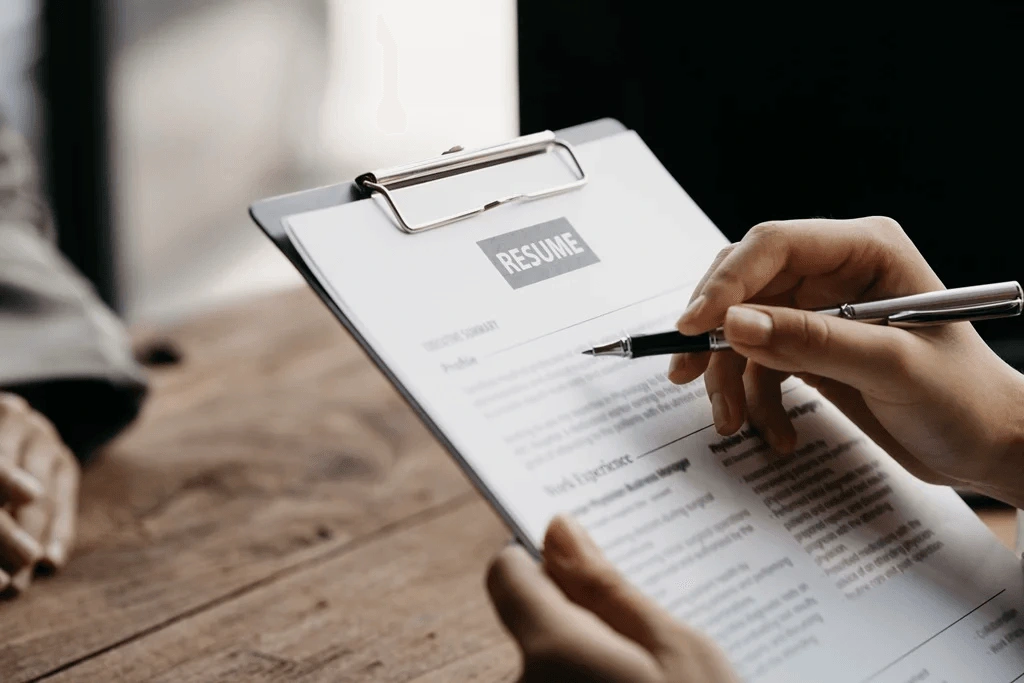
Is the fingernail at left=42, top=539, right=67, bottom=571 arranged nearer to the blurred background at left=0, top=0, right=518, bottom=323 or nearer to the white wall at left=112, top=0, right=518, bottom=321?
the blurred background at left=0, top=0, right=518, bottom=323

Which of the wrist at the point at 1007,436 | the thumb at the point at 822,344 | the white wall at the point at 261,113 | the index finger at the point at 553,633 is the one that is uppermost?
the thumb at the point at 822,344

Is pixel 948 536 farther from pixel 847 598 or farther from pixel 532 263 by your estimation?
pixel 532 263

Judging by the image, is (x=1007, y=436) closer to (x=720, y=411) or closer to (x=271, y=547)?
(x=720, y=411)

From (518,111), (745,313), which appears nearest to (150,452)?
(518,111)

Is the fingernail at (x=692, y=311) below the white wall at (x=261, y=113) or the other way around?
the other way around

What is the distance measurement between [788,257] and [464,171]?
20 cm

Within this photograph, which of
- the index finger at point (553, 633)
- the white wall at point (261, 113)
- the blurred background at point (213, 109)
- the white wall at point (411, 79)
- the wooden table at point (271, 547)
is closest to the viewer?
the index finger at point (553, 633)

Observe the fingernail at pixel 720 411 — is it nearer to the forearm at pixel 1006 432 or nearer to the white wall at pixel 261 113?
the forearm at pixel 1006 432

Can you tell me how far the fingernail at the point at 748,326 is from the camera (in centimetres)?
47

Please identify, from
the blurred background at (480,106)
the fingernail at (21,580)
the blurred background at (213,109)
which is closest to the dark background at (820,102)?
the blurred background at (480,106)

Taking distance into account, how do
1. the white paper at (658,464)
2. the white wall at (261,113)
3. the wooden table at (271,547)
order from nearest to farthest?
the white paper at (658,464) < the wooden table at (271,547) < the white wall at (261,113)

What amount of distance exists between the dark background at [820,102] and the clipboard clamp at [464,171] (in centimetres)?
17

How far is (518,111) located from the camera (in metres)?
0.79

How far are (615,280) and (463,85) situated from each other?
1532mm
